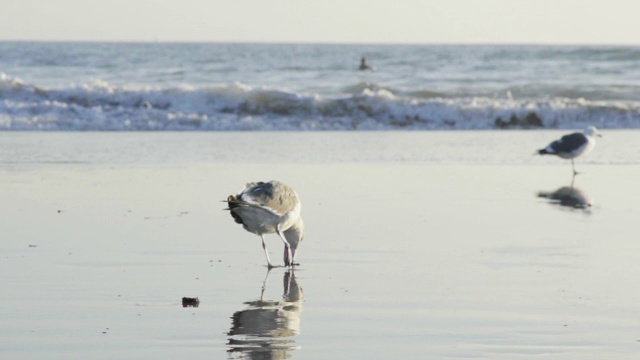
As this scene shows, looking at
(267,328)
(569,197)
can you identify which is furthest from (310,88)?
(267,328)

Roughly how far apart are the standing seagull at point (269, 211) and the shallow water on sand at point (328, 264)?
202mm

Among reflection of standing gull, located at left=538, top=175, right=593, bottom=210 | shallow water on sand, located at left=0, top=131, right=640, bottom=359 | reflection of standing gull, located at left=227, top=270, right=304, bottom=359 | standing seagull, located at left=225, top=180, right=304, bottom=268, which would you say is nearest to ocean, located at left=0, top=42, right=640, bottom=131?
shallow water on sand, located at left=0, top=131, right=640, bottom=359

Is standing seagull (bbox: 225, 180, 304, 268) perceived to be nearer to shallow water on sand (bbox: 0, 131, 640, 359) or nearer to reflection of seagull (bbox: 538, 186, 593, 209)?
shallow water on sand (bbox: 0, 131, 640, 359)

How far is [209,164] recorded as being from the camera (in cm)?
1769

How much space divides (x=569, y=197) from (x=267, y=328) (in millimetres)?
7784

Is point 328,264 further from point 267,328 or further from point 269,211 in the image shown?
point 267,328

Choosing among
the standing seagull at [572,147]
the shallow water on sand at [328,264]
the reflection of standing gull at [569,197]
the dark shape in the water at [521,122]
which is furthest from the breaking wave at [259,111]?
the reflection of standing gull at [569,197]

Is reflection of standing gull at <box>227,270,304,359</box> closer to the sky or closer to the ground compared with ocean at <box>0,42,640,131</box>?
closer to the ground

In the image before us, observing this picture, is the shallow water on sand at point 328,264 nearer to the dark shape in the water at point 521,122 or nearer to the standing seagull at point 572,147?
the standing seagull at point 572,147

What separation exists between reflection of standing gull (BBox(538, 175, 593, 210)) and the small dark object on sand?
20.6 ft

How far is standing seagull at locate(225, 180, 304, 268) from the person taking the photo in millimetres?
9375

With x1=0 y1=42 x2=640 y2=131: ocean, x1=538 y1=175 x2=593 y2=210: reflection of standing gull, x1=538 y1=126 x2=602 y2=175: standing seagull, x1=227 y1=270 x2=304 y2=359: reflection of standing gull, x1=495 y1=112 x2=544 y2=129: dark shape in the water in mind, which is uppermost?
x1=0 y1=42 x2=640 y2=131: ocean

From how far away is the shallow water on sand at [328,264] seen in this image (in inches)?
264

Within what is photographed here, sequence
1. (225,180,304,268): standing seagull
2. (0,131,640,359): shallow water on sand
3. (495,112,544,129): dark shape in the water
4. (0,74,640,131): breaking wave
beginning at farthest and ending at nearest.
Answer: (495,112,544,129): dark shape in the water, (0,74,640,131): breaking wave, (225,180,304,268): standing seagull, (0,131,640,359): shallow water on sand
